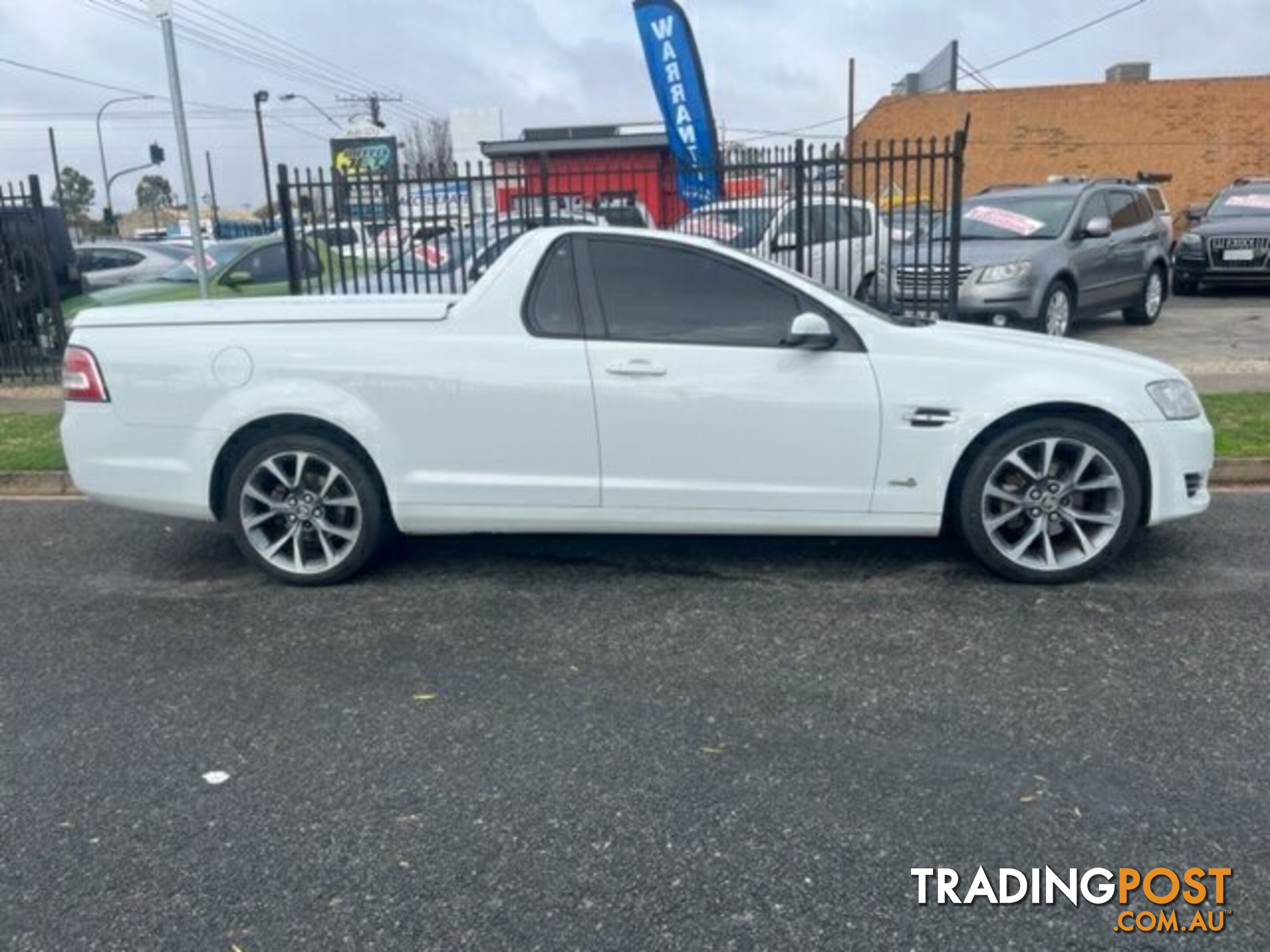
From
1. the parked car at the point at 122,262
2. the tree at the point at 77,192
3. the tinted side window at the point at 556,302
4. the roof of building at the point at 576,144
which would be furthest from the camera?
the tree at the point at 77,192

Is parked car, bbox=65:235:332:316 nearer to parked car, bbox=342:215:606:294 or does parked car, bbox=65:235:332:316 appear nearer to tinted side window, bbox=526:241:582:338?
parked car, bbox=342:215:606:294

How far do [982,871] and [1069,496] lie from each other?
2.34 m

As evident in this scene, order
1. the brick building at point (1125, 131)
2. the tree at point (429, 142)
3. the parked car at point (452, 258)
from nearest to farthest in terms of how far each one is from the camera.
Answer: the parked car at point (452, 258) < the brick building at point (1125, 131) < the tree at point (429, 142)

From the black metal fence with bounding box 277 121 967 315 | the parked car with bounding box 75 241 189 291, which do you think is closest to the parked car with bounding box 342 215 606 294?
the black metal fence with bounding box 277 121 967 315

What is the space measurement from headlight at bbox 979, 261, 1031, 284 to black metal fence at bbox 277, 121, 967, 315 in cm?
41

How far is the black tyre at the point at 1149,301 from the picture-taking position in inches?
508

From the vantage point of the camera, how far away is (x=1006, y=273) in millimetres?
10281

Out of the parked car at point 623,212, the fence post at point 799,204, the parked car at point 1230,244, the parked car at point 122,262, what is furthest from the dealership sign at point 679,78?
the parked car at point 1230,244

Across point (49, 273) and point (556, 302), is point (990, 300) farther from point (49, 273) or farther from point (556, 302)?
point (49, 273)

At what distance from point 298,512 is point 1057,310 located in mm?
8573

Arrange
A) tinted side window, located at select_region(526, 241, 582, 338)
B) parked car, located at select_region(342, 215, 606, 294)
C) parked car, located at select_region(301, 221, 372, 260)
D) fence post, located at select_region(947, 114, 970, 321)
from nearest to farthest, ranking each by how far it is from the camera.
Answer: tinted side window, located at select_region(526, 241, 582, 338) < fence post, located at select_region(947, 114, 970, 321) < parked car, located at select_region(342, 215, 606, 294) < parked car, located at select_region(301, 221, 372, 260)

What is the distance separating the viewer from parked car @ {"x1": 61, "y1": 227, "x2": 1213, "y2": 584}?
4.49 metres

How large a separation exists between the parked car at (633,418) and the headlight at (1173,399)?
1 centimetres

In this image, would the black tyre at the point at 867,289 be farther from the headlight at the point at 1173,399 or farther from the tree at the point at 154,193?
the tree at the point at 154,193
